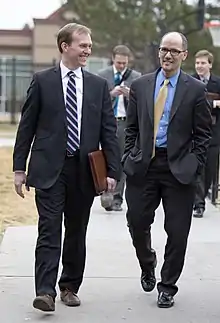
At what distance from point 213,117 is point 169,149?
4304mm

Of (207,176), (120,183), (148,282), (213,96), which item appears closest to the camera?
(148,282)

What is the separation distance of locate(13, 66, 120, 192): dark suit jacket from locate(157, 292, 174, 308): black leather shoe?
0.98 meters

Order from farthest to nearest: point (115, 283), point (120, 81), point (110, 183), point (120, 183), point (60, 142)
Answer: point (120, 183)
point (120, 81)
point (115, 283)
point (110, 183)
point (60, 142)

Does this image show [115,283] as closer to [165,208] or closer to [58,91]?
[165,208]

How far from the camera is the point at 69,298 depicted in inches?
233

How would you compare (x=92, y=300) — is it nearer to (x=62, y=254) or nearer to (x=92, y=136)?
(x=62, y=254)

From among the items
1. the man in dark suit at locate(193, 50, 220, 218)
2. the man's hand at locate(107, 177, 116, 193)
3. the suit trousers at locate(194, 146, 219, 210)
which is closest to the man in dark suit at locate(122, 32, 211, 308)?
the man's hand at locate(107, 177, 116, 193)

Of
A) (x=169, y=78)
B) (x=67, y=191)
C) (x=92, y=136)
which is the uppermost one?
(x=169, y=78)

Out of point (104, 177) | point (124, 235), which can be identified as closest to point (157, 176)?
point (104, 177)

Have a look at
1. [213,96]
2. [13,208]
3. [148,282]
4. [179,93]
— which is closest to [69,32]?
[179,93]

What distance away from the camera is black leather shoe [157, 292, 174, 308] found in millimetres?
5914

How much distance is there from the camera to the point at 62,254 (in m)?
5.99

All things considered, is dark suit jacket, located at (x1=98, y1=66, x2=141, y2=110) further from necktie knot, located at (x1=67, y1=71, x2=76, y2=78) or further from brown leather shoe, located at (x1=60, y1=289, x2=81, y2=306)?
brown leather shoe, located at (x1=60, y1=289, x2=81, y2=306)

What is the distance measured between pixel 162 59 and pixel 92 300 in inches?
75.1
